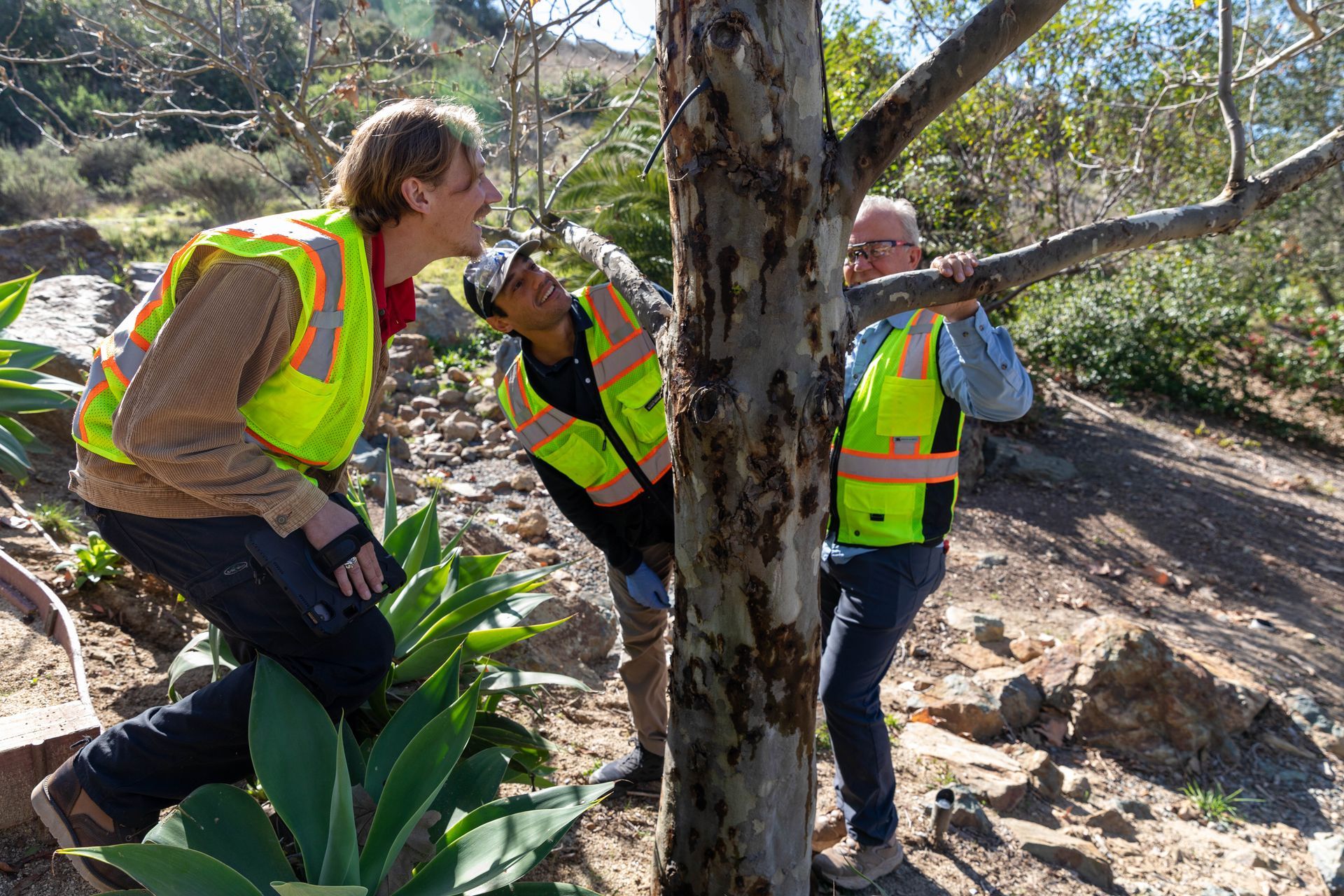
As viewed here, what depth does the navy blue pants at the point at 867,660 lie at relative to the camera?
102 inches

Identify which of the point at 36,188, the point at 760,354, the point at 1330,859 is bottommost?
the point at 1330,859

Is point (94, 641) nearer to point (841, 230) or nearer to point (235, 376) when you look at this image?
point (235, 376)

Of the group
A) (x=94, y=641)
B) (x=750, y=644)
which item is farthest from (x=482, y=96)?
(x=750, y=644)

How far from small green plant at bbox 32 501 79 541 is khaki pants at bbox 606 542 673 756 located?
261 cm

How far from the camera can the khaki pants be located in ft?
9.65

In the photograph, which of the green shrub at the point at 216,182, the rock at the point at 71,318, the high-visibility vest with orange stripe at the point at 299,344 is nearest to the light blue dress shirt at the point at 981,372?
the high-visibility vest with orange stripe at the point at 299,344

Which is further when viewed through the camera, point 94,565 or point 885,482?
point 94,565

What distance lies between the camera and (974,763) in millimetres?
3828

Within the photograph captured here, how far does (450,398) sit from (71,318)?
111 inches

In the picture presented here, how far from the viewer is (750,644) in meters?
1.95

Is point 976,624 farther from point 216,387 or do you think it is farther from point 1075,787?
point 216,387

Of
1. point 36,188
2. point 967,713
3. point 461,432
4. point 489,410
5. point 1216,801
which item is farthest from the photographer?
point 36,188

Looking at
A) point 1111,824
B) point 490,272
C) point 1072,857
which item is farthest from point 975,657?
point 490,272

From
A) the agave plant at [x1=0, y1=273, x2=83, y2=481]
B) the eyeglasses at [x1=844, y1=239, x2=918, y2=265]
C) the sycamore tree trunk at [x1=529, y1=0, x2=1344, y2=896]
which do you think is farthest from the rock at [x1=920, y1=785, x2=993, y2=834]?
the agave plant at [x1=0, y1=273, x2=83, y2=481]
